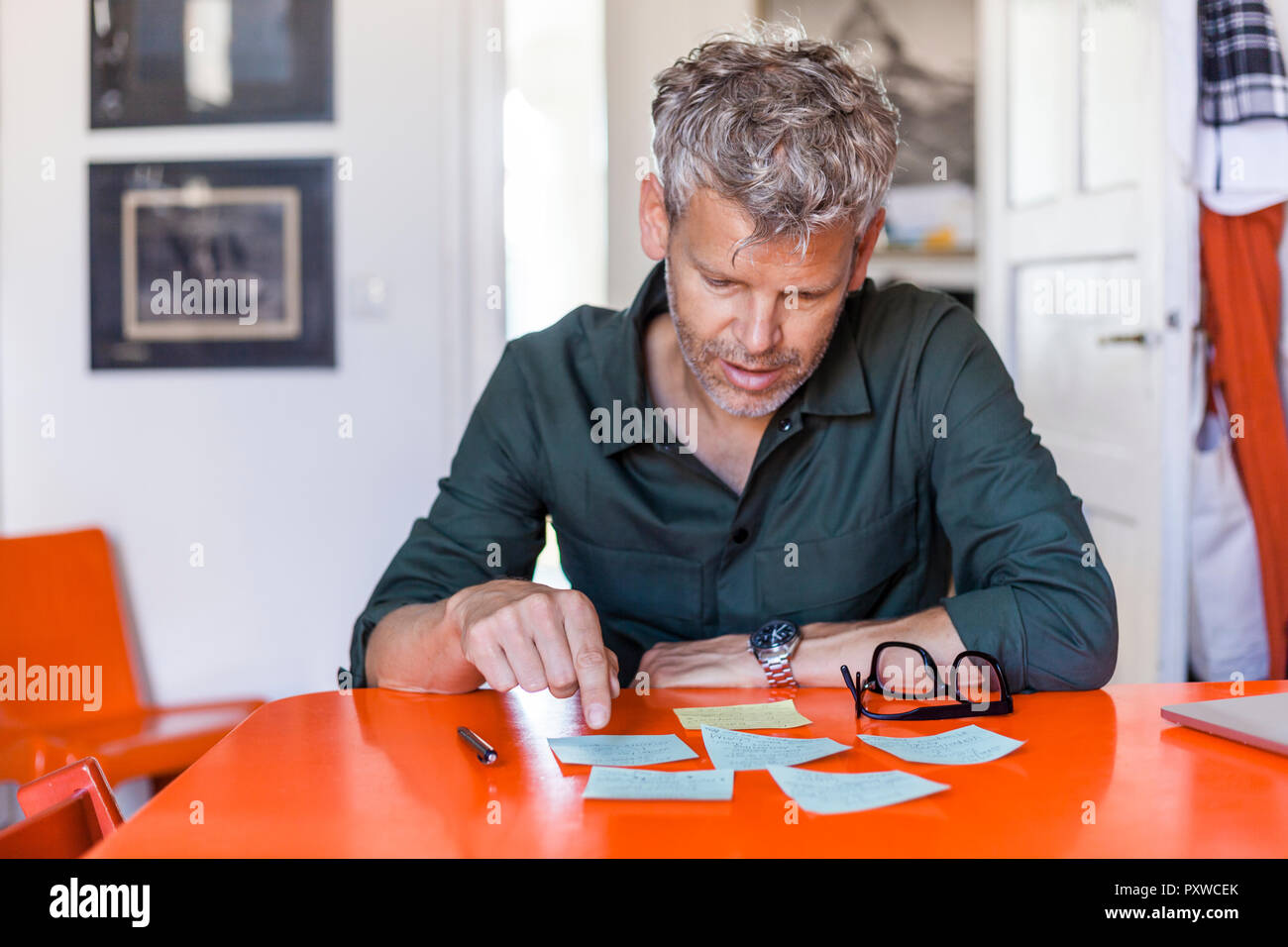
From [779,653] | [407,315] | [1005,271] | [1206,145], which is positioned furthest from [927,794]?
[1005,271]

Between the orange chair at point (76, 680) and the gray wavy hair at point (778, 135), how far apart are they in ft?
4.72

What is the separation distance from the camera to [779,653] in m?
1.29

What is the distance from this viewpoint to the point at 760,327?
1382mm

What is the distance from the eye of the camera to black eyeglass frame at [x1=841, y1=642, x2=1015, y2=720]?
112 cm

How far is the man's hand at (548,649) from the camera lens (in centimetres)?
109

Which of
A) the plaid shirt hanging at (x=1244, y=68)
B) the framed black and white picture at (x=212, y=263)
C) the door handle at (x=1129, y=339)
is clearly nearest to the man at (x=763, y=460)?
the framed black and white picture at (x=212, y=263)

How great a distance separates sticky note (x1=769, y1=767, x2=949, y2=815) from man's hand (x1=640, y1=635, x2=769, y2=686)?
334 millimetres

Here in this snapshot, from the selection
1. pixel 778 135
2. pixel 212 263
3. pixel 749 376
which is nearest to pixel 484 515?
pixel 749 376

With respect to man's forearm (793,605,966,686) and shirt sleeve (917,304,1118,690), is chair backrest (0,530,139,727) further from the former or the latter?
shirt sleeve (917,304,1118,690)

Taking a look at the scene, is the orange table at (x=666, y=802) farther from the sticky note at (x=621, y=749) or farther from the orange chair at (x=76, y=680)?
the orange chair at (x=76, y=680)

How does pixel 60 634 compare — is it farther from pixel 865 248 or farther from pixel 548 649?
pixel 865 248

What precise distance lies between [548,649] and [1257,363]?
7.03 feet
